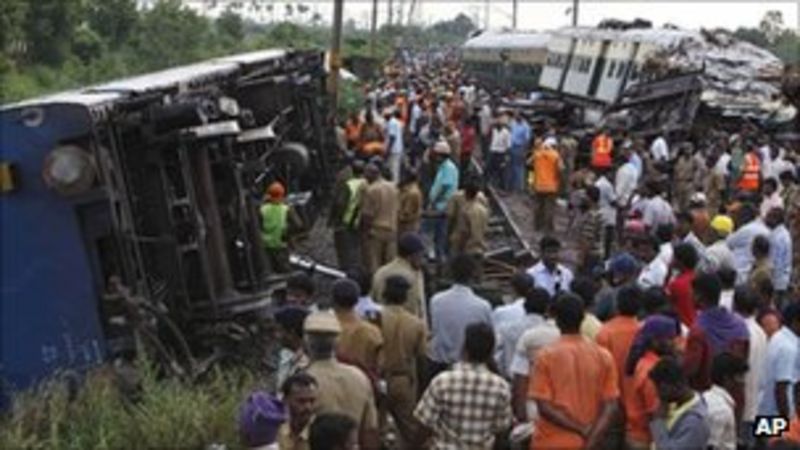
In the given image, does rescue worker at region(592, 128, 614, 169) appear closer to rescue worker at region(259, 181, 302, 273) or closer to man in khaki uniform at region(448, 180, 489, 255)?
man in khaki uniform at region(448, 180, 489, 255)

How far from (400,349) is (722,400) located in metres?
2.02

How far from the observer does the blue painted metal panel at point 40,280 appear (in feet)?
27.6

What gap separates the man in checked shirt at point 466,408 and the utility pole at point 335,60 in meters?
13.6

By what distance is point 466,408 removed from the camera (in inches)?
245

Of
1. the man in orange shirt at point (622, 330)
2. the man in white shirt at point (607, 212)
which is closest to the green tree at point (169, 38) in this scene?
the man in white shirt at point (607, 212)

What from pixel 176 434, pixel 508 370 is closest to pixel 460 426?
pixel 508 370

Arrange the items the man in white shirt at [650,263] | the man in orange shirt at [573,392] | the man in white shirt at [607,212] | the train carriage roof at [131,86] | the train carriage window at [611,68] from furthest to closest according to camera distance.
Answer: the train carriage window at [611,68]
the man in white shirt at [607,212]
the man in white shirt at [650,263]
the train carriage roof at [131,86]
the man in orange shirt at [573,392]

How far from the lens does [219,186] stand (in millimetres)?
9781

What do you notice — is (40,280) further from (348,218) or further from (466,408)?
(348,218)

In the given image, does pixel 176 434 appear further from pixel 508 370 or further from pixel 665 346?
pixel 665 346

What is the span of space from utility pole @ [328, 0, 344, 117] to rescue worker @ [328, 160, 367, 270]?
19.4 ft

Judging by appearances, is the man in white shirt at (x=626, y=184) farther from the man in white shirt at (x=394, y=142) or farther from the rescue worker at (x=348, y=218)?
the man in white shirt at (x=394, y=142)

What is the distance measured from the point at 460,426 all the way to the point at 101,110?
3605 millimetres

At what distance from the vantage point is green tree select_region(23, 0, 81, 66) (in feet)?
117
